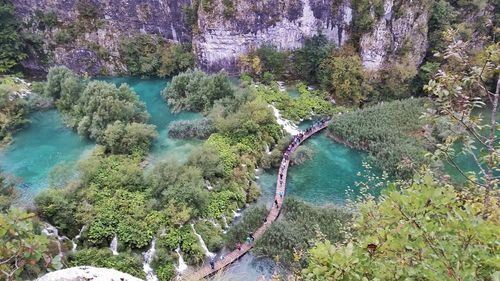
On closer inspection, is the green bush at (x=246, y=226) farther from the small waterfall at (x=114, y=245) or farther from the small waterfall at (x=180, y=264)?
the small waterfall at (x=114, y=245)

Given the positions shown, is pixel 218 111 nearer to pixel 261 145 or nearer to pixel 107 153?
pixel 261 145

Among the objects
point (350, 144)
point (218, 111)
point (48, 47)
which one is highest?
point (48, 47)

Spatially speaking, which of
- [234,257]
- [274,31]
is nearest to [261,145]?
[234,257]

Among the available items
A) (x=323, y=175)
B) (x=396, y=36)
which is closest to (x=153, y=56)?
(x=323, y=175)

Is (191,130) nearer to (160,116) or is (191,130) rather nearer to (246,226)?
(160,116)

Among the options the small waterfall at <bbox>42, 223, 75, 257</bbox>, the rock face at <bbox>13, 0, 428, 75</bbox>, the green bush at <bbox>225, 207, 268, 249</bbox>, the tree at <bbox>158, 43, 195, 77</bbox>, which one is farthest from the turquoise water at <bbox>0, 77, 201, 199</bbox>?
the rock face at <bbox>13, 0, 428, 75</bbox>

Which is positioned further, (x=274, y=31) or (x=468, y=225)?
(x=274, y=31)
